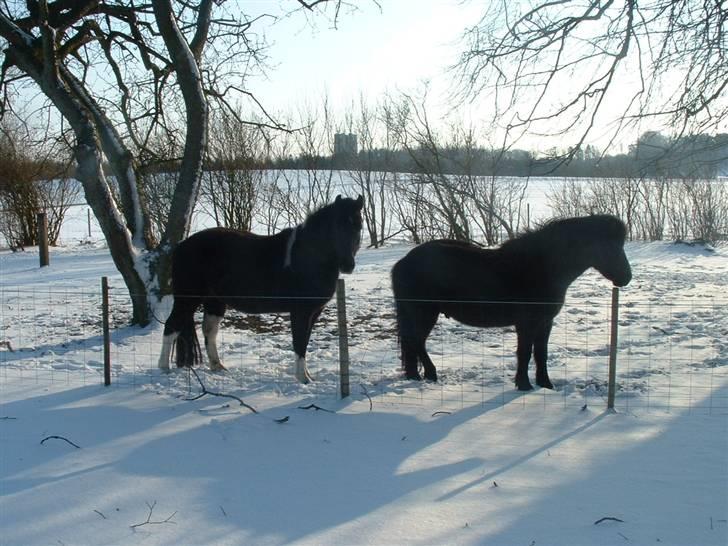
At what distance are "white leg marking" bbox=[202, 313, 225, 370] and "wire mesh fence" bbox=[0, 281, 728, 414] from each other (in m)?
0.12

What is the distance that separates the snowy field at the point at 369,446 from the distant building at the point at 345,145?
14.7 m

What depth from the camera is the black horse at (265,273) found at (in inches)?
228

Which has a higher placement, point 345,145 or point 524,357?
point 345,145

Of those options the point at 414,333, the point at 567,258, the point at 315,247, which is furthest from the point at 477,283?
the point at 315,247

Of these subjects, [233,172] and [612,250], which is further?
[233,172]

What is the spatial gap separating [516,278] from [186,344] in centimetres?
347

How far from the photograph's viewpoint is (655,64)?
7.13 meters

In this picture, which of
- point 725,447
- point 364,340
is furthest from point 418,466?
point 364,340

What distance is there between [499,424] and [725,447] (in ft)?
5.13

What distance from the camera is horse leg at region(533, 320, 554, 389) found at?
5.69 m

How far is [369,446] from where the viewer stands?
432 centimetres

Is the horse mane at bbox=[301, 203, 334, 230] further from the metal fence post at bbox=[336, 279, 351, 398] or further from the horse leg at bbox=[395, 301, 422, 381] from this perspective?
the horse leg at bbox=[395, 301, 422, 381]

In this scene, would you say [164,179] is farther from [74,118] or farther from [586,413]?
[586,413]

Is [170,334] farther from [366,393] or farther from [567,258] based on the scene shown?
[567,258]
